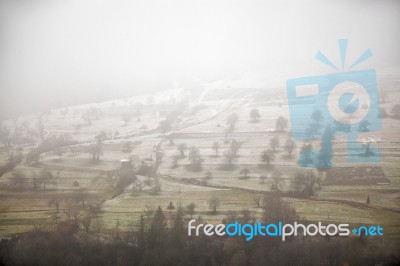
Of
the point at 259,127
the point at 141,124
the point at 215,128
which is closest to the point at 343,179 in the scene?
the point at 259,127

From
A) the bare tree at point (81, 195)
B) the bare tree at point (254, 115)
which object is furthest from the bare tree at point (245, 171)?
the bare tree at point (254, 115)

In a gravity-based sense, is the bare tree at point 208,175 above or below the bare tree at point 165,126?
below

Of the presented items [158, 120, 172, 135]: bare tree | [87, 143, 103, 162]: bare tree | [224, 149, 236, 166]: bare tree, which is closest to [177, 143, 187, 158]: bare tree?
[224, 149, 236, 166]: bare tree

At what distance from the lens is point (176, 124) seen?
13450 cm

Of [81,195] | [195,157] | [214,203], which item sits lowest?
[214,203]

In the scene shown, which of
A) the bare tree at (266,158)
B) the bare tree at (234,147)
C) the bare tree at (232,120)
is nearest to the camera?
the bare tree at (266,158)

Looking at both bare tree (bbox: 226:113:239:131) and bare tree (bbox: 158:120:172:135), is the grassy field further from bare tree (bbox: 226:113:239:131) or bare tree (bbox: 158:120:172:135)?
bare tree (bbox: 226:113:239:131)

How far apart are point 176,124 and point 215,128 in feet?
61.3

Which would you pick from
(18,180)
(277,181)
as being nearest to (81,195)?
(18,180)

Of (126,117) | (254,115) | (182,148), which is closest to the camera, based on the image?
(182,148)

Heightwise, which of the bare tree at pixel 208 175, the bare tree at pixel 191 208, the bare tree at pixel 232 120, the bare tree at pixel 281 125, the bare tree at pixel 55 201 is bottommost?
the bare tree at pixel 191 208

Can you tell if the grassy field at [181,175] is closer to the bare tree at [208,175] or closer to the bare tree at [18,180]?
the bare tree at [208,175]

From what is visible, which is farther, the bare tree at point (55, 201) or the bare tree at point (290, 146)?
the bare tree at point (290, 146)

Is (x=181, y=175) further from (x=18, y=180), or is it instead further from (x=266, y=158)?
(x=18, y=180)
